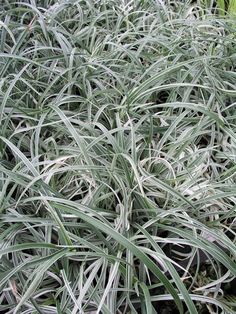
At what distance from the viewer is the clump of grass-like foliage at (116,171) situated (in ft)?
3.02

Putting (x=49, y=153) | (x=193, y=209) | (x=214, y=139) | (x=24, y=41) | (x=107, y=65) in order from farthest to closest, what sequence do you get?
(x=24, y=41), (x=107, y=65), (x=214, y=139), (x=49, y=153), (x=193, y=209)

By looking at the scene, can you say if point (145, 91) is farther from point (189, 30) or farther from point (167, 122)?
point (189, 30)

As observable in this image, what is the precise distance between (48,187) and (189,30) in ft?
2.94

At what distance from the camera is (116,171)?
1.08 metres

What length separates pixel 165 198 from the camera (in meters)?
1.08

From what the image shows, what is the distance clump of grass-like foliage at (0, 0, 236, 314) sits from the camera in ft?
3.02

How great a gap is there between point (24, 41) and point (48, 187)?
0.76 metres

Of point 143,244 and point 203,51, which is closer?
point 143,244

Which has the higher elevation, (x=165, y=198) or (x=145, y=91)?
(x=145, y=91)

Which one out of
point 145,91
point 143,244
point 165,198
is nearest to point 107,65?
point 145,91

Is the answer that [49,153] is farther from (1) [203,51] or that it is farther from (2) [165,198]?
(1) [203,51]

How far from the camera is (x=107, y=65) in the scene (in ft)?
4.75

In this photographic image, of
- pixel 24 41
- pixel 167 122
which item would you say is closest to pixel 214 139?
pixel 167 122

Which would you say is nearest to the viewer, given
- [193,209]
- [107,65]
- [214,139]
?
[193,209]
